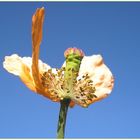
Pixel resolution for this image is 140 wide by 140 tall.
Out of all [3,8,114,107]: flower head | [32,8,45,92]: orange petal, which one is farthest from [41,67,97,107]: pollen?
[32,8,45,92]: orange petal

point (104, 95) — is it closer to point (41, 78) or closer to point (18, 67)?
point (41, 78)

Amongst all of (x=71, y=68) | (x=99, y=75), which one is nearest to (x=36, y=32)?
(x=71, y=68)

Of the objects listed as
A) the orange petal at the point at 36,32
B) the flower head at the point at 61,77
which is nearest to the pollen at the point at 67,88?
the flower head at the point at 61,77

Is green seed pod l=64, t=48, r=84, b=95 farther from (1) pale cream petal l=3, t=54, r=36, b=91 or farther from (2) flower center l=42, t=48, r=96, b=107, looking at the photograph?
(1) pale cream petal l=3, t=54, r=36, b=91

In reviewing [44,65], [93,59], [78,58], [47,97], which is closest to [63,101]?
[47,97]

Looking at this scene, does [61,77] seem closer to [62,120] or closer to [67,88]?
[67,88]

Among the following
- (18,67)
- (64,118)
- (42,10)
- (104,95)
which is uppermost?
(42,10)

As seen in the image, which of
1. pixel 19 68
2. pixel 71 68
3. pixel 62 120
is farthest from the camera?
pixel 19 68

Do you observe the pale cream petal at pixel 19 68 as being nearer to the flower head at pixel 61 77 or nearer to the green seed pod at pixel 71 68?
the flower head at pixel 61 77
